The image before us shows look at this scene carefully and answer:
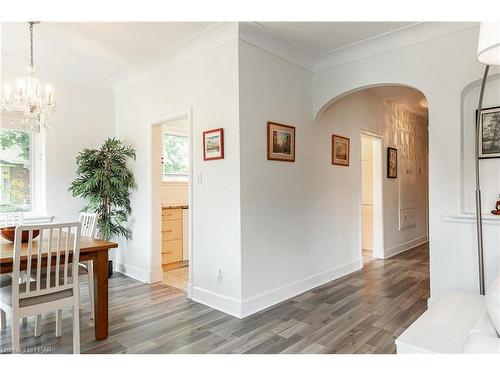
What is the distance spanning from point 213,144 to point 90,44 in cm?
168

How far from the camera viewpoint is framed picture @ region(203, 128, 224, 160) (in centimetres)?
306

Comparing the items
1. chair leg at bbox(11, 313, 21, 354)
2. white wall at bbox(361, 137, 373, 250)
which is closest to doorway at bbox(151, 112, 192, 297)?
chair leg at bbox(11, 313, 21, 354)

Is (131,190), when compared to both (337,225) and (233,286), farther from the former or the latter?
(337,225)

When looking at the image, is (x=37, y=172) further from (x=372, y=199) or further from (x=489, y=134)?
(x=372, y=199)

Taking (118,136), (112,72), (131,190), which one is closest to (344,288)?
(131,190)

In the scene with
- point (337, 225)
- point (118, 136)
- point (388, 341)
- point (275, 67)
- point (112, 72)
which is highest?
point (112, 72)

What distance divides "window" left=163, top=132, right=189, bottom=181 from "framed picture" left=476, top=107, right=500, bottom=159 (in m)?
4.20

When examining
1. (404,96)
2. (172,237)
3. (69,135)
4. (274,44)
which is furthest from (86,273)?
(404,96)

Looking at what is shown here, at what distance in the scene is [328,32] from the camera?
3.08m

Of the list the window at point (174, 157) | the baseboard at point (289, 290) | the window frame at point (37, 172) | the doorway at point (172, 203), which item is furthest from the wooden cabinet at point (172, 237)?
the baseboard at point (289, 290)

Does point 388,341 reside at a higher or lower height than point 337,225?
lower

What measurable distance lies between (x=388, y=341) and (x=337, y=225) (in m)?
1.92

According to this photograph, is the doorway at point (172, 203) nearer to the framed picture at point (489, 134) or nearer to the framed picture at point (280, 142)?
the framed picture at point (280, 142)

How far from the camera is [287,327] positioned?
2.69m
